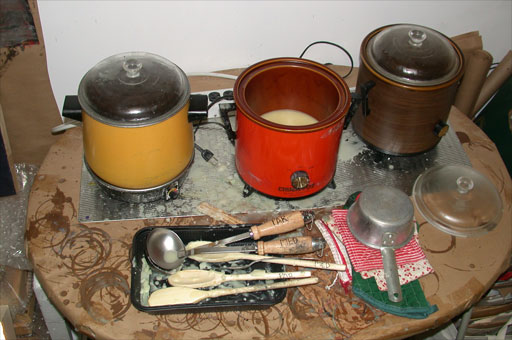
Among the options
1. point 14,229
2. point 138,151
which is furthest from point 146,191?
point 14,229

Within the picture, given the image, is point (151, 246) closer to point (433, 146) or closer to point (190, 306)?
point (190, 306)

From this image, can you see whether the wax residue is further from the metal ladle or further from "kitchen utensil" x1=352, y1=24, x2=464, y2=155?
the metal ladle

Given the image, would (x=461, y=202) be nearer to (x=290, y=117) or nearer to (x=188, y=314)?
(x=290, y=117)

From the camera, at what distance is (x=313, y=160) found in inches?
39.9

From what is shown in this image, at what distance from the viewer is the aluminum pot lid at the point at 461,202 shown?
43.1 inches

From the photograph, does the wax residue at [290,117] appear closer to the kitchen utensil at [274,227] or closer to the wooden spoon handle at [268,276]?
the kitchen utensil at [274,227]

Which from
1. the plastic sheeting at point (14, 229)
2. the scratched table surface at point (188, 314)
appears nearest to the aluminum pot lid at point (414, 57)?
the scratched table surface at point (188, 314)

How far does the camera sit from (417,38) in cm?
107

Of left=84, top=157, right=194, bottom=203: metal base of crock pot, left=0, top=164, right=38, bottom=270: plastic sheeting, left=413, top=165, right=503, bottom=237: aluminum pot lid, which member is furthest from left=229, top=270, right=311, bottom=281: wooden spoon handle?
left=0, top=164, right=38, bottom=270: plastic sheeting

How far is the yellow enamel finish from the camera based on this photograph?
3.13 feet

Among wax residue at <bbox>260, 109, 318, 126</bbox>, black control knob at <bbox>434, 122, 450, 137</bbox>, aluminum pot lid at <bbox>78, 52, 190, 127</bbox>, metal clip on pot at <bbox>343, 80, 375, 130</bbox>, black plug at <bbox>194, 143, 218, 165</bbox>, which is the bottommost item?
black plug at <bbox>194, 143, 218, 165</bbox>

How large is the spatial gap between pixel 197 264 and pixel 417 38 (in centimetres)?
70

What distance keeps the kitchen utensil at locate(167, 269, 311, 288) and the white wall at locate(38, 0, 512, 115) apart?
702mm

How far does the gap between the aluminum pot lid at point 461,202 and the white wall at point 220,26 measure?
581 mm
